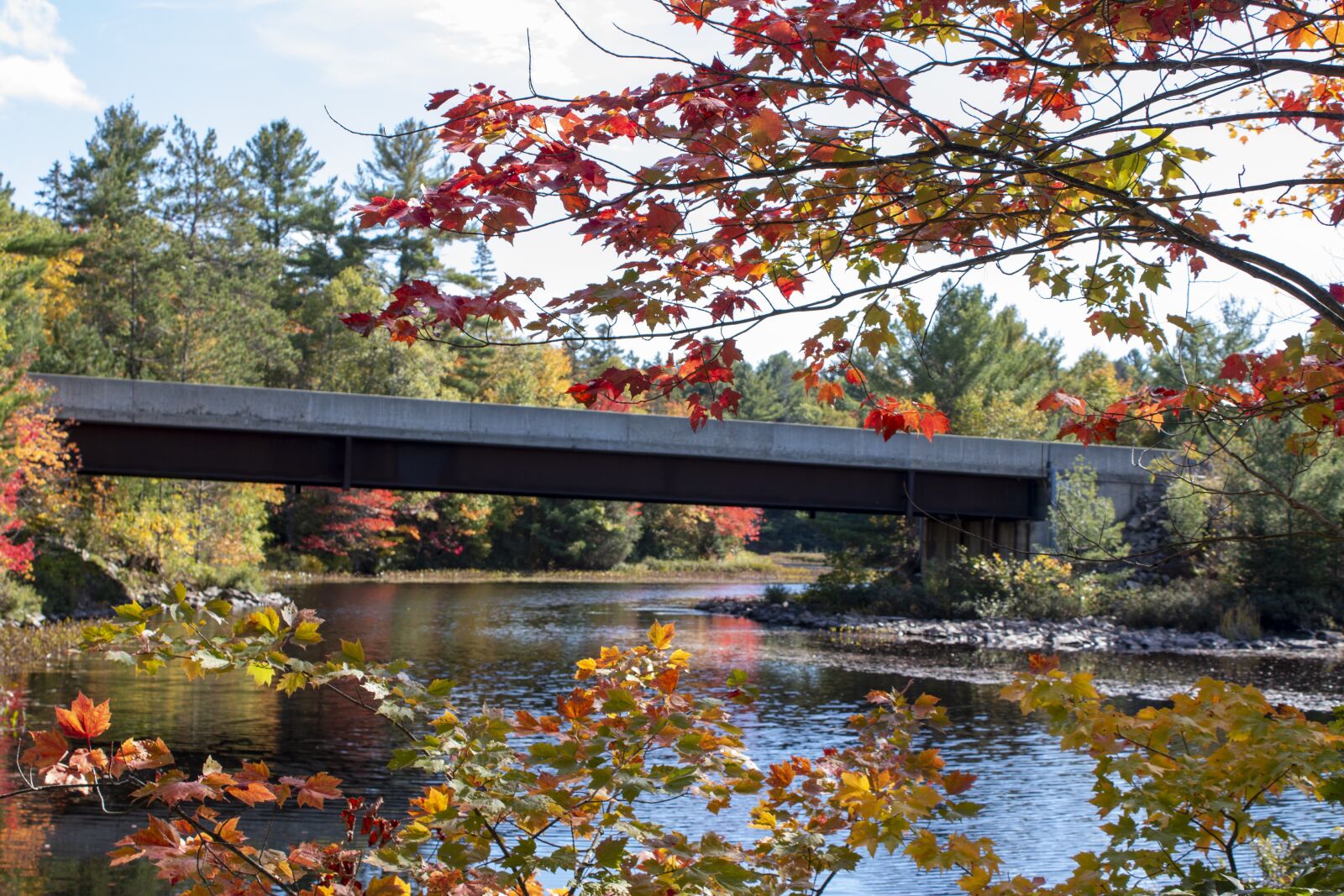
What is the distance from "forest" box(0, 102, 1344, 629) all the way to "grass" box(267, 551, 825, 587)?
120 centimetres

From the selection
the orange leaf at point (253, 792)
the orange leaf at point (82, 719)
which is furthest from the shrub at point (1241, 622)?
the orange leaf at point (82, 719)

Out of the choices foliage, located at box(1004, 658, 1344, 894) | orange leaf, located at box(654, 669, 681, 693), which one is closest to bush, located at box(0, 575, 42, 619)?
orange leaf, located at box(654, 669, 681, 693)

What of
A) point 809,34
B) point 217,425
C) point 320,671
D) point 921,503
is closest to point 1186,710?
point 809,34

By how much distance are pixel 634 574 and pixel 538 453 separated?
26.3 meters

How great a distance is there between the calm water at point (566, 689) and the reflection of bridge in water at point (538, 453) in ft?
10.1

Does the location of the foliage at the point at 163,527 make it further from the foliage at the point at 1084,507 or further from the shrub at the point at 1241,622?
the shrub at the point at 1241,622

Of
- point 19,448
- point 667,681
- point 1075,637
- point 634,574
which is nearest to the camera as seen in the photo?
point 667,681

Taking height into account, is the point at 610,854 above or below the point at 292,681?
below

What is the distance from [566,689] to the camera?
1648 cm

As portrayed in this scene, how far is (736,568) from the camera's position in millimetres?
55406

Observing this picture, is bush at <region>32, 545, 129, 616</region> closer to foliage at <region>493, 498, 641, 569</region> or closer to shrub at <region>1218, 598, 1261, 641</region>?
shrub at <region>1218, 598, 1261, 641</region>

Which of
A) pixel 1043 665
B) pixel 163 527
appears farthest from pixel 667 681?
pixel 163 527

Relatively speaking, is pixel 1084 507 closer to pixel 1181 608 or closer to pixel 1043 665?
pixel 1181 608

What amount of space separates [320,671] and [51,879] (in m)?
5.49
